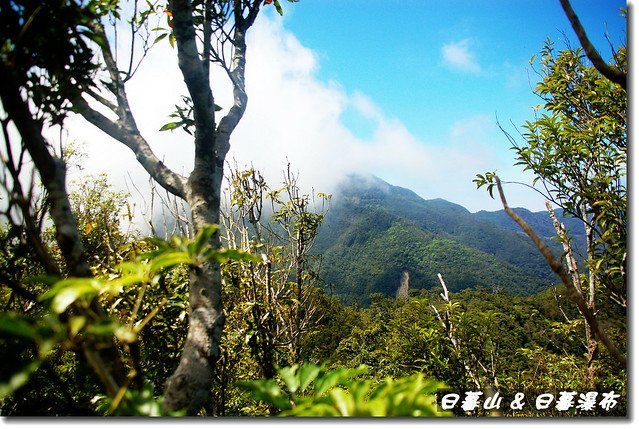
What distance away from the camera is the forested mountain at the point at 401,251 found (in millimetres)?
56906

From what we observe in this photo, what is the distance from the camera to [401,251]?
63.8m

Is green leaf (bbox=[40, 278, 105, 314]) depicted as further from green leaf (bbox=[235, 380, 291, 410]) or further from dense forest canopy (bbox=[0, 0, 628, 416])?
green leaf (bbox=[235, 380, 291, 410])

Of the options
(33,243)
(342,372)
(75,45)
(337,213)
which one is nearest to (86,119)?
(75,45)

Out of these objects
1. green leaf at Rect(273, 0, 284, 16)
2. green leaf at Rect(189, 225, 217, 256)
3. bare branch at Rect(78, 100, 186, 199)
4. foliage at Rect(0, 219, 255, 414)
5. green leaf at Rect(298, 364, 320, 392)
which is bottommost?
green leaf at Rect(298, 364, 320, 392)

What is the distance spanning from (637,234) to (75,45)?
7.70ft

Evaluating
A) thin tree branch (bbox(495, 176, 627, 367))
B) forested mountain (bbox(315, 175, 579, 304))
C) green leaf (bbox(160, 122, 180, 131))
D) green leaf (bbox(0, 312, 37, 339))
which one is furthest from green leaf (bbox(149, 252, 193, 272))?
forested mountain (bbox(315, 175, 579, 304))

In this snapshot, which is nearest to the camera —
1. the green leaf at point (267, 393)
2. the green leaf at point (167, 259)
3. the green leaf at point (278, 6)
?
the green leaf at point (167, 259)

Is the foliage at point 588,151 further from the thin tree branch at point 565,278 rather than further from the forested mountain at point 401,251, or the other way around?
the forested mountain at point 401,251

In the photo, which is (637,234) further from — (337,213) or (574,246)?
(337,213)

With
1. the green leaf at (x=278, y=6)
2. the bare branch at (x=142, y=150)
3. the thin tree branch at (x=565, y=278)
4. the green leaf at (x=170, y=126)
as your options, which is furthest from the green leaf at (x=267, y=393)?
the green leaf at (x=278, y=6)

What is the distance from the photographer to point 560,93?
2.23m

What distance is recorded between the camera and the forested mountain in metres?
56.9

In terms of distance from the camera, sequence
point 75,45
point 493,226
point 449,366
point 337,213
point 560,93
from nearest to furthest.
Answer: point 75,45 → point 560,93 → point 449,366 → point 337,213 → point 493,226

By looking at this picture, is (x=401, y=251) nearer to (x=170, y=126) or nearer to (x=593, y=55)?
(x=170, y=126)
